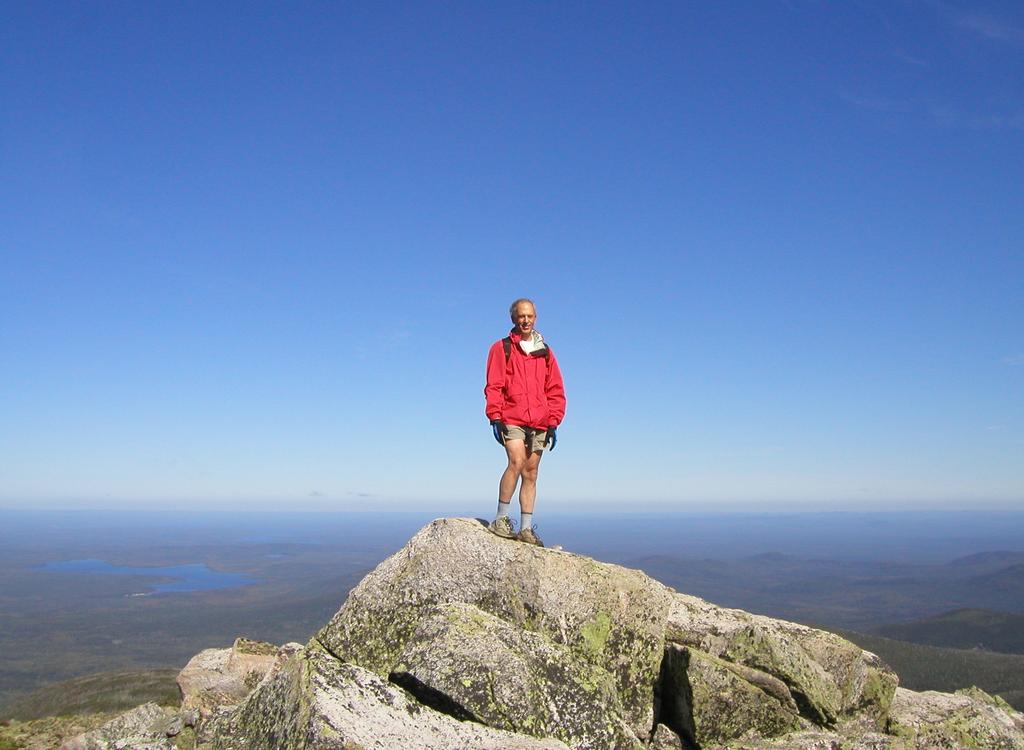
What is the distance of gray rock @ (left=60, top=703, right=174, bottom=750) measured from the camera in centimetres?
2016

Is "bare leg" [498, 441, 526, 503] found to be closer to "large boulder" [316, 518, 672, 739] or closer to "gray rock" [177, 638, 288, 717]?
"large boulder" [316, 518, 672, 739]

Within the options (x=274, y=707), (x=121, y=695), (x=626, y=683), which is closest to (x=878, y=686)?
(x=626, y=683)

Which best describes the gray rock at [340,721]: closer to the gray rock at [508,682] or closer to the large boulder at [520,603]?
the gray rock at [508,682]

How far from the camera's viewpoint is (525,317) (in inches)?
658

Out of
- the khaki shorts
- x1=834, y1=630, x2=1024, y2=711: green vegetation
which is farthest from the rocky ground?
x1=834, y1=630, x2=1024, y2=711: green vegetation

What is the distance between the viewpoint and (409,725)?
1050cm

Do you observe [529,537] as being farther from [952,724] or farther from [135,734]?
[135,734]

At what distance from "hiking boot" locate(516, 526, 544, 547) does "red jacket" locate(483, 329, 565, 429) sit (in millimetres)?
2476

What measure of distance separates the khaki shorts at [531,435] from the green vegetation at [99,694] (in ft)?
350

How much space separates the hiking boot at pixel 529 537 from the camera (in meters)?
15.9

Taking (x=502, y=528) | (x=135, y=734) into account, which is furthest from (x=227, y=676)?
(x=502, y=528)

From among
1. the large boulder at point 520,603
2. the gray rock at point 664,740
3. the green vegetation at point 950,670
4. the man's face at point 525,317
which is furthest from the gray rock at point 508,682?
the green vegetation at point 950,670

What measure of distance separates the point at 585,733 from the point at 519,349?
27.6 feet

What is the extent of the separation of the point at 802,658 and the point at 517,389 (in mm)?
9024
